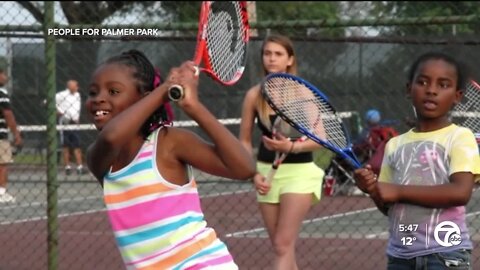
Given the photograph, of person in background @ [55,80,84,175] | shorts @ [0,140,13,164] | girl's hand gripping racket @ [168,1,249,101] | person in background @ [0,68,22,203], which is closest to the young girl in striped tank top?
girl's hand gripping racket @ [168,1,249,101]

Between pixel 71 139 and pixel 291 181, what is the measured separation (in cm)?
807

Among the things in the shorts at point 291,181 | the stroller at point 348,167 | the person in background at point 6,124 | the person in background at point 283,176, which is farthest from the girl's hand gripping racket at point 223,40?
the stroller at point 348,167

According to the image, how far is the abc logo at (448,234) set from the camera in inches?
165

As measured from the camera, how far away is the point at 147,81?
3.75 metres

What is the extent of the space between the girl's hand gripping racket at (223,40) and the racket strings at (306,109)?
28 cm

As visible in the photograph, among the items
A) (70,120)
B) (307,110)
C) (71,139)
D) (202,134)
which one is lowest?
(71,139)

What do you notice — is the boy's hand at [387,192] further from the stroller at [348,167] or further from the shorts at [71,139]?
the shorts at [71,139]

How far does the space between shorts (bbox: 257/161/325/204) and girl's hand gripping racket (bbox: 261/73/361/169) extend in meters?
1.20

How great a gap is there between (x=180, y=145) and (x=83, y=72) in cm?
911

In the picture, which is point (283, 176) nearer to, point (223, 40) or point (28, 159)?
point (223, 40)

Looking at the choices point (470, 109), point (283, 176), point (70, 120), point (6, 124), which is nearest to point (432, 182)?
point (470, 109)

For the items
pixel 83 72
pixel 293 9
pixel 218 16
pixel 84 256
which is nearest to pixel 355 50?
pixel 83 72

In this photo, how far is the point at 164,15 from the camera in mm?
26453

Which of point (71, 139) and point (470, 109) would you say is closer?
point (470, 109)
